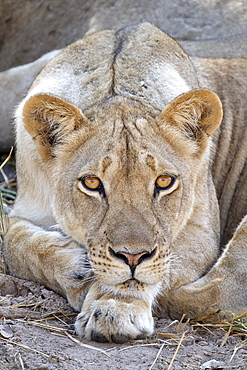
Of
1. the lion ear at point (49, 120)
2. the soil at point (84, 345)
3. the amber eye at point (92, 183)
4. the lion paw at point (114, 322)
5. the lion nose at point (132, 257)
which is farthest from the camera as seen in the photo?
the lion ear at point (49, 120)

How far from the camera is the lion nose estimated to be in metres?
3.08

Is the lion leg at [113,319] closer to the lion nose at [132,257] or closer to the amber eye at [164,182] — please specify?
the lion nose at [132,257]

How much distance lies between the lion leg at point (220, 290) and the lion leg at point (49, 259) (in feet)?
1.68

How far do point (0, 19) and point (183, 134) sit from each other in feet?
13.4

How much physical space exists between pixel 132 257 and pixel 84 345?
0.46 metres

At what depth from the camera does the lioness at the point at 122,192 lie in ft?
10.7

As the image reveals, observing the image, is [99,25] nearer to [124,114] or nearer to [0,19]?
[0,19]

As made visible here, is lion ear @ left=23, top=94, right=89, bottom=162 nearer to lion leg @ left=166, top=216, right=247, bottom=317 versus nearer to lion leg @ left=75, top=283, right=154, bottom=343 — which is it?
lion leg @ left=75, top=283, right=154, bottom=343

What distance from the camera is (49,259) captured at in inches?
149

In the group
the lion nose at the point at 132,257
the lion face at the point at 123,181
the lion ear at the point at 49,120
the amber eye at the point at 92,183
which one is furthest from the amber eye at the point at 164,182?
the lion ear at the point at 49,120

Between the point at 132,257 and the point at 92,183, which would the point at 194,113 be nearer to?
the point at 92,183

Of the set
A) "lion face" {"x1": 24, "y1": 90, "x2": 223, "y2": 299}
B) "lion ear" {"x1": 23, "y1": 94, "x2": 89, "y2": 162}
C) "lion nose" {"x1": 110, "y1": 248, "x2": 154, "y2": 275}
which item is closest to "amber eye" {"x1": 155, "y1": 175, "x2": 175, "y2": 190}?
"lion face" {"x1": 24, "y1": 90, "x2": 223, "y2": 299}

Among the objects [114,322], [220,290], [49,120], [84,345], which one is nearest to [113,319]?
[114,322]

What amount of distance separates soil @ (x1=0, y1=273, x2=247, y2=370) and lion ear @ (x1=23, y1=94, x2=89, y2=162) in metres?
0.81
